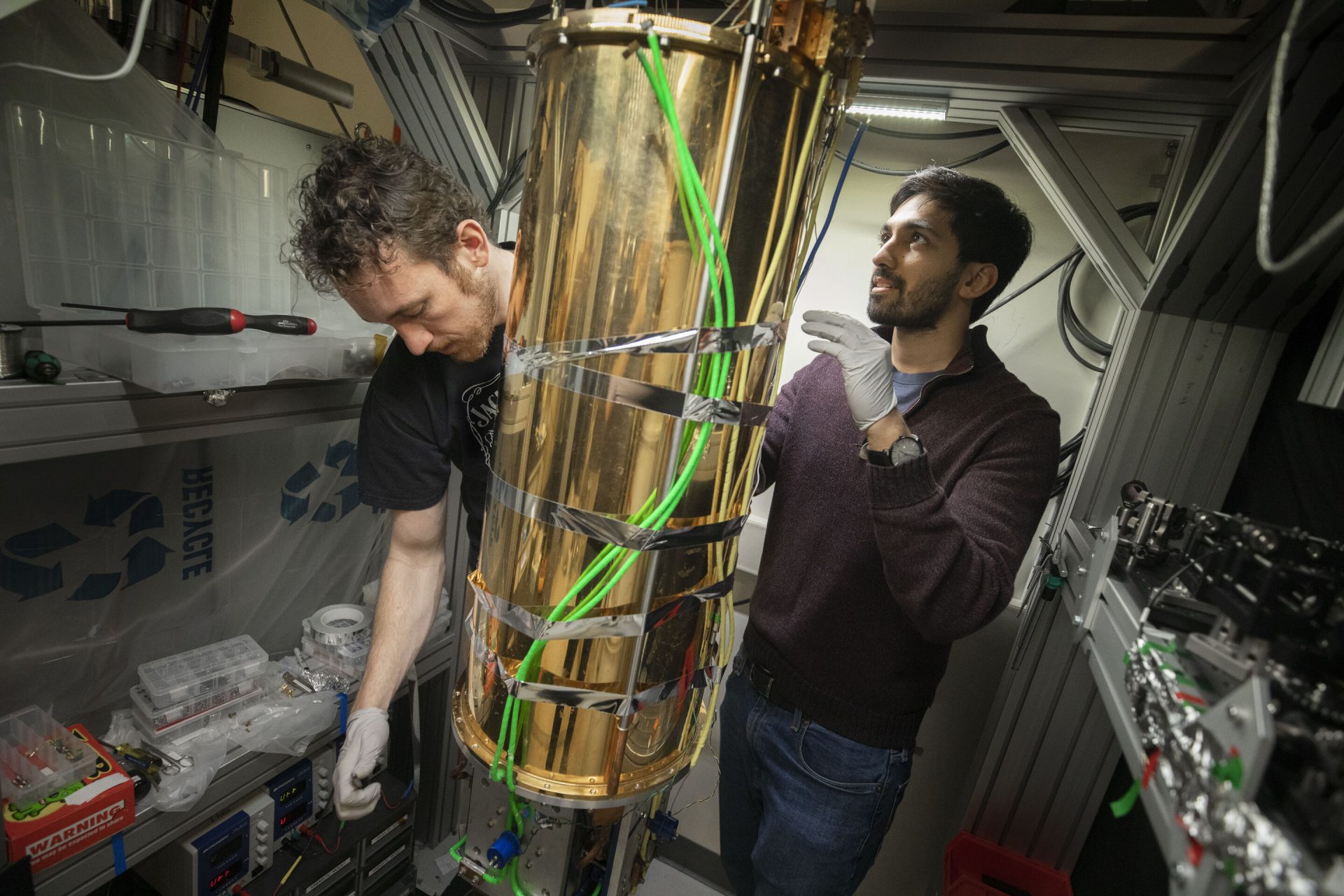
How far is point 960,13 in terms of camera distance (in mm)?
1160

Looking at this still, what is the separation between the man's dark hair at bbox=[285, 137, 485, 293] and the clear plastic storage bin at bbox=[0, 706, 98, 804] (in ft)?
2.99

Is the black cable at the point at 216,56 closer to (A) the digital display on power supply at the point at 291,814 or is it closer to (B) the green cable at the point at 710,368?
(B) the green cable at the point at 710,368

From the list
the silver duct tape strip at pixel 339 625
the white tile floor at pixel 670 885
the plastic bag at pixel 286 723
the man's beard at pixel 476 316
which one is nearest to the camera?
the man's beard at pixel 476 316

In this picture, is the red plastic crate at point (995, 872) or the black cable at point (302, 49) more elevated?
the black cable at point (302, 49)

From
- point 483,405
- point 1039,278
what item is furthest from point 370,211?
point 1039,278

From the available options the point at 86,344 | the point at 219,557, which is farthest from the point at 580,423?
the point at 219,557

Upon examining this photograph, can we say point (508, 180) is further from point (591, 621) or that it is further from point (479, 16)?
point (591, 621)

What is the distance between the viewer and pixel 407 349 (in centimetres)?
121

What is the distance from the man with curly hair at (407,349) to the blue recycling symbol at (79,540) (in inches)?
22.0

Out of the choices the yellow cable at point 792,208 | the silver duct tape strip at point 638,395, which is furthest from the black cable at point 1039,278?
the silver duct tape strip at point 638,395

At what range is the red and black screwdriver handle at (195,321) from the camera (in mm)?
921

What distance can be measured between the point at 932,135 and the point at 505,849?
1.76 m

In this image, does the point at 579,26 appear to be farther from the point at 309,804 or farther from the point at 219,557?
the point at 309,804

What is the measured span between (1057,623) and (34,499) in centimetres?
212
